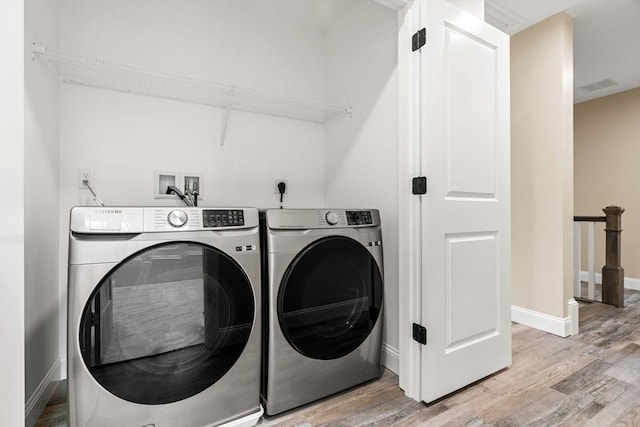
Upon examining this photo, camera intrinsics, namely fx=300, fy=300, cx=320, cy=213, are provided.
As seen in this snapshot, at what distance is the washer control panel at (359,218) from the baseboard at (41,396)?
5.04ft

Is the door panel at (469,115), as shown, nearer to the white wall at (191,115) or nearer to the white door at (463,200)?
the white door at (463,200)

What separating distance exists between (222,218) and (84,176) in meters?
0.95

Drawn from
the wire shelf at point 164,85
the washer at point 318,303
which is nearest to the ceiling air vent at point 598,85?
the wire shelf at point 164,85

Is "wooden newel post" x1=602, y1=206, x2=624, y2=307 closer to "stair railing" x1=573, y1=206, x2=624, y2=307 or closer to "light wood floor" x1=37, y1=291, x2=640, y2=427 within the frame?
"stair railing" x1=573, y1=206, x2=624, y2=307

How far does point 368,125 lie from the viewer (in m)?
1.92

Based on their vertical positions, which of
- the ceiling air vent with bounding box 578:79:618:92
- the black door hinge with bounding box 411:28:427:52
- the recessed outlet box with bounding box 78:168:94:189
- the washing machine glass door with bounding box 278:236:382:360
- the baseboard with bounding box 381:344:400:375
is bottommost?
the baseboard with bounding box 381:344:400:375

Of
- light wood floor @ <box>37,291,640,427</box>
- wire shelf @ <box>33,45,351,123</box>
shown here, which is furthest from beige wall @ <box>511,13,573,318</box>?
wire shelf @ <box>33,45,351,123</box>

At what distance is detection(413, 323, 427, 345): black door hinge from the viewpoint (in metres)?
1.42

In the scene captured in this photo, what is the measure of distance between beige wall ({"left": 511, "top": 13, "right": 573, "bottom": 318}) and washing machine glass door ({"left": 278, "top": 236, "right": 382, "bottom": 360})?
1600 millimetres

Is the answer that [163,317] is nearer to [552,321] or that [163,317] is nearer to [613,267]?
[552,321]

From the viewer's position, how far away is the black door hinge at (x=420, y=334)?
1424 mm

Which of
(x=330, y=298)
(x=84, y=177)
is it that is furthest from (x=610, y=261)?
(x=84, y=177)

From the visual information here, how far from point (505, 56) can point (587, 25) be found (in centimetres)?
150

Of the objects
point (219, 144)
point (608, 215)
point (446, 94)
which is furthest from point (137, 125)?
point (608, 215)
